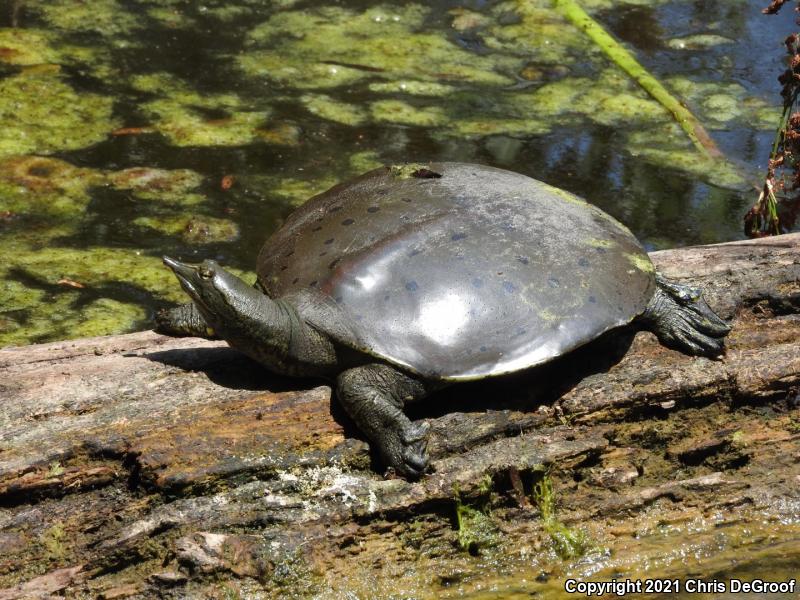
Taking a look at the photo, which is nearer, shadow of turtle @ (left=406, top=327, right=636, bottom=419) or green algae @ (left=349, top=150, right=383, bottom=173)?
shadow of turtle @ (left=406, top=327, right=636, bottom=419)

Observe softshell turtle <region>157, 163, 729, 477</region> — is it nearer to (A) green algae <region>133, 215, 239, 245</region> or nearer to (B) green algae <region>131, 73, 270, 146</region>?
(A) green algae <region>133, 215, 239, 245</region>

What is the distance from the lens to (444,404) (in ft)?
8.08

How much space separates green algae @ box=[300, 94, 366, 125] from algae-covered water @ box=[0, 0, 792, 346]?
0.04 feet

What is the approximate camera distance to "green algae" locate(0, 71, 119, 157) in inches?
181

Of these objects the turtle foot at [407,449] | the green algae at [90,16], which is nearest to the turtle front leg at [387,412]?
the turtle foot at [407,449]

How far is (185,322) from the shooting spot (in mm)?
2670

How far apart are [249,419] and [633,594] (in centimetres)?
105

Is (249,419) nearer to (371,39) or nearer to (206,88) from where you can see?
(206,88)

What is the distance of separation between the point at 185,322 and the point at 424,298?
0.70 meters

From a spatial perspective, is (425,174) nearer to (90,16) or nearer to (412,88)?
(412,88)

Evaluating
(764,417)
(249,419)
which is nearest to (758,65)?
(764,417)

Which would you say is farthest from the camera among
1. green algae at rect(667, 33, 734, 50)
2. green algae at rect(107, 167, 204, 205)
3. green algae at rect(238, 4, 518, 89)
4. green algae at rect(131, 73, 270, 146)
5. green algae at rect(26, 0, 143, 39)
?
green algae at rect(667, 33, 734, 50)

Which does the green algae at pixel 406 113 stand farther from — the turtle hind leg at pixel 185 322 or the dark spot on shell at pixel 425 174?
the turtle hind leg at pixel 185 322

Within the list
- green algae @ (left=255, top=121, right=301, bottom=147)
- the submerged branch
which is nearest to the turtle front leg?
green algae @ (left=255, top=121, right=301, bottom=147)
